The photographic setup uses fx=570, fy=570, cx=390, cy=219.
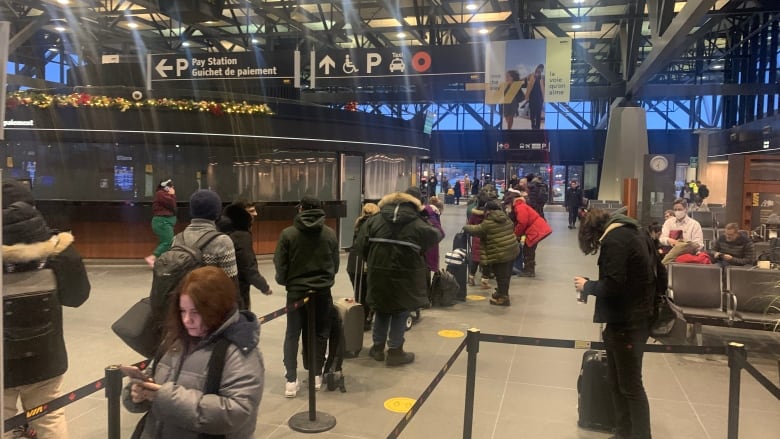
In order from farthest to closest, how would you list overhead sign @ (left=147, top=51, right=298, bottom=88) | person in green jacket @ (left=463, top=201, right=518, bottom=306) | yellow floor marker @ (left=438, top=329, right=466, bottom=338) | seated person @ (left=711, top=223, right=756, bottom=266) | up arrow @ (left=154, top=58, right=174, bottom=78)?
up arrow @ (left=154, top=58, right=174, bottom=78) < overhead sign @ (left=147, top=51, right=298, bottom=88) < person in green jacket @ (left=463, top=201, right=518, bottom=306) < seated person @ (left=711, top=223, right=756, bottom=266) < yellow floor marker @ (left=438, top=329, right=466, bottom=338)

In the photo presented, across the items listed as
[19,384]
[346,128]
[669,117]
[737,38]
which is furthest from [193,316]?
[669,117]

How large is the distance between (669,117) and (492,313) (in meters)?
30.5

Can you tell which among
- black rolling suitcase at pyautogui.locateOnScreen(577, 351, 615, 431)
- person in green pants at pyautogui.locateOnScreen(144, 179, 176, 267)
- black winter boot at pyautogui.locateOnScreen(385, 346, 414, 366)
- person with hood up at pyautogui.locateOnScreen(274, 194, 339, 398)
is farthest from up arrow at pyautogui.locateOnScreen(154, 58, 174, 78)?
black rolling suitcase at pyautogui.locateOnScreen(577, 351, 615, 431)

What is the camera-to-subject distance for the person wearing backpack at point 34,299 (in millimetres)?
2730

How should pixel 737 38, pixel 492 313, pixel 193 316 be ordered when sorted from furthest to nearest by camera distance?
pixel 737 38 < pixel 492 313 < pixel 193 316

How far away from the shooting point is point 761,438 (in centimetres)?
393

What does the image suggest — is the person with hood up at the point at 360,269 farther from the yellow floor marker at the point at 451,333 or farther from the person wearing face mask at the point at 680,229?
the person wearing face mask at the point at 680,229

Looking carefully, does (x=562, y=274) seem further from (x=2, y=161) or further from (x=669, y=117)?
(x=669, y=117)

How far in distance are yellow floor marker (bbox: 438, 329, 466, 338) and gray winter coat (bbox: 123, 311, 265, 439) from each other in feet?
14.5

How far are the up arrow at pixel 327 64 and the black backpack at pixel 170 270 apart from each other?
859 centimetres

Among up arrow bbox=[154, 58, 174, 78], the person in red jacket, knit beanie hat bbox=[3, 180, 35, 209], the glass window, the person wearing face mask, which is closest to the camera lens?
knit beanie hat bbox=[3, 180, 35, 209]

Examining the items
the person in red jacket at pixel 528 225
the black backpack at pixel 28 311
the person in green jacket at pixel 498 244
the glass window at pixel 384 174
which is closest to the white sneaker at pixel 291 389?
the black backpack at pixel 28 311

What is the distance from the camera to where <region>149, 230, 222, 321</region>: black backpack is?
294 centimetres

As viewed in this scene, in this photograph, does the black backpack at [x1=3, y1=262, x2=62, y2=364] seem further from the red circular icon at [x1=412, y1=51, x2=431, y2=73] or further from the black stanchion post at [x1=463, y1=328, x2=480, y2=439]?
the red circular icon at [x1=412, y1=51, x2=431, y2=73]
